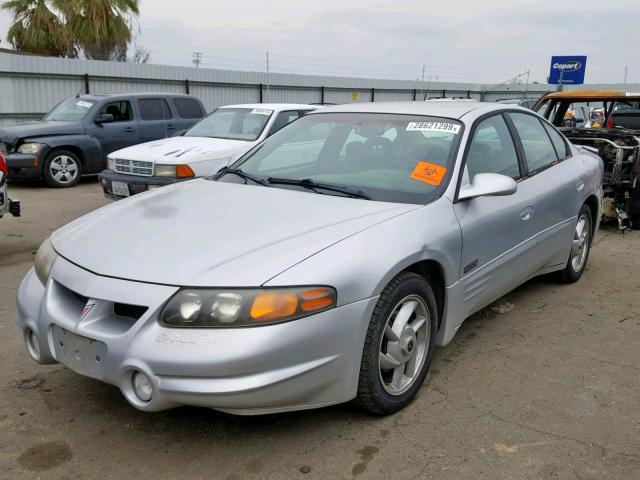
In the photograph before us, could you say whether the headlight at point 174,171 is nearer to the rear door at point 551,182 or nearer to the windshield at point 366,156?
the windshield at point 366,156

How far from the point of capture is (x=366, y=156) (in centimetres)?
363

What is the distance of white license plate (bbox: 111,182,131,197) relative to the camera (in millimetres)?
7431

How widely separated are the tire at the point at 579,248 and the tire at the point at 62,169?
331 inches

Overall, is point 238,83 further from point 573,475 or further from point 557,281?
point 573,475

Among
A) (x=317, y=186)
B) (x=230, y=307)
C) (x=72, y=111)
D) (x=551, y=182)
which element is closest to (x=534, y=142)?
(x=551, y=182)

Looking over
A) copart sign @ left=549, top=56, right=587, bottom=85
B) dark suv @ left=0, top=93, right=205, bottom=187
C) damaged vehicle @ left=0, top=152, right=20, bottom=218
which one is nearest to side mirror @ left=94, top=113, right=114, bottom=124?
dark suv @ left=0, top=93, right=205, bottom=187

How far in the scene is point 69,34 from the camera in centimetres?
2150

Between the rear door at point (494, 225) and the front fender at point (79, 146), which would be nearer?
the rear door at point (494, 225)

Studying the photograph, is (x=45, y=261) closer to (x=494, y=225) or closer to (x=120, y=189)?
(x=494, y=225)

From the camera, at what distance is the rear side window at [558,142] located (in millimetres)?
4812

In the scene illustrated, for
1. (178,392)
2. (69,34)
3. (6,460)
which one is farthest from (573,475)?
(69,34)

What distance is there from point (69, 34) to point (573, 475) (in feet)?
75.2

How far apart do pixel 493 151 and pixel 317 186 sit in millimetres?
1227

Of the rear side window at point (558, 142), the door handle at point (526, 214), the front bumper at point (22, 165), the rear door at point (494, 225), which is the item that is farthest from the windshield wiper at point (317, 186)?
the front bumper at point (22, 165)
